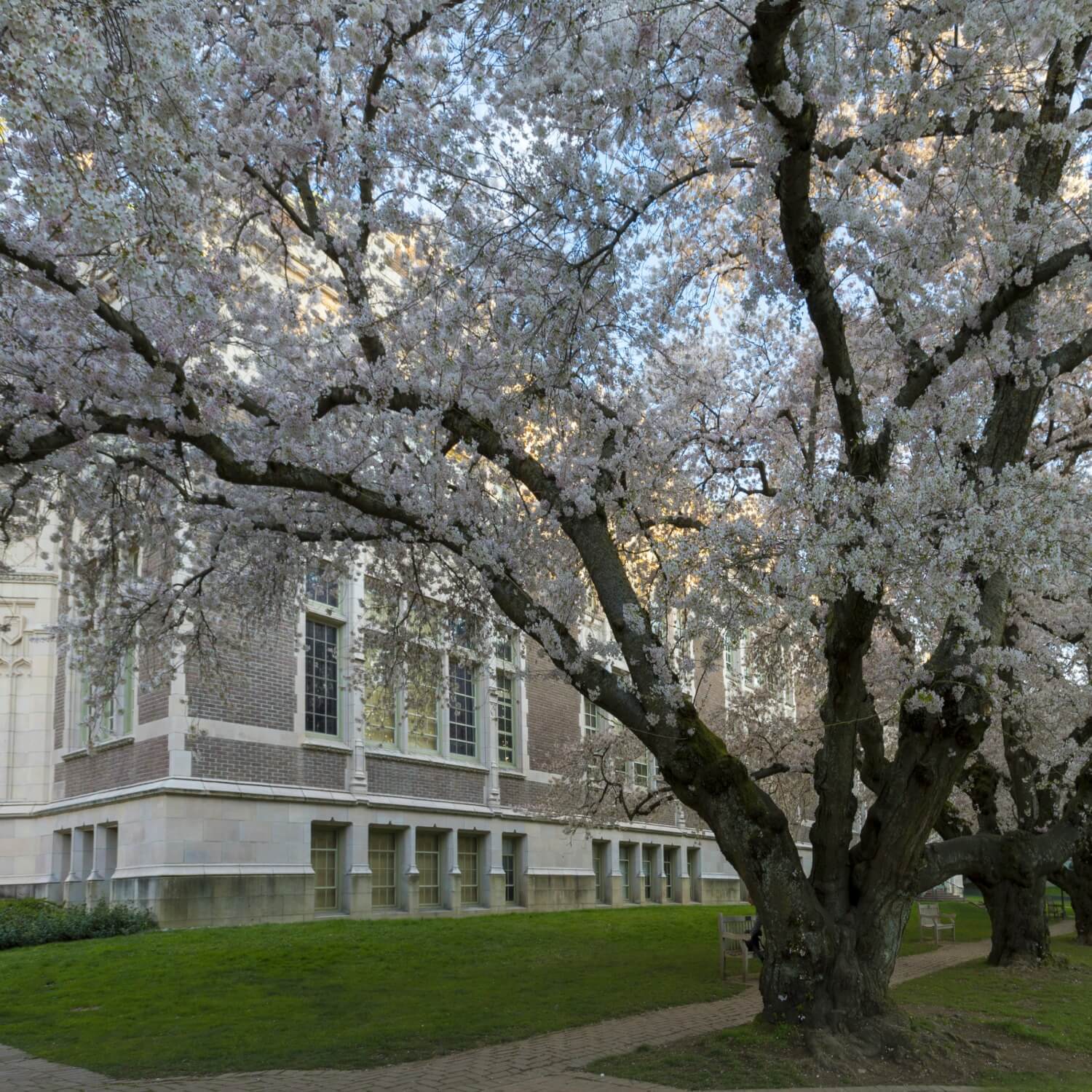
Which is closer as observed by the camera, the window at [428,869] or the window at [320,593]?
the window at [320,593]

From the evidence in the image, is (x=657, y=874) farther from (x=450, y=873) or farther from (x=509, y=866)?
(x=450, y=873)

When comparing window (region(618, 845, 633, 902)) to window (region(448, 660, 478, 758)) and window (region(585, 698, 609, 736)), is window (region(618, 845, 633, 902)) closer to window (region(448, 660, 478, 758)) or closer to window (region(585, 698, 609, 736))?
window (region(585, 698, 609, 736))

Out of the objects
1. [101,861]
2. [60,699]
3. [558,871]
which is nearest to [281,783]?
[101,861]

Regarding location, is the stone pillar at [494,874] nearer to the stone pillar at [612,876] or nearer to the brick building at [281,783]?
the brick building at [281,783]

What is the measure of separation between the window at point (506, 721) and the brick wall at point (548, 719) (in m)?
0.49

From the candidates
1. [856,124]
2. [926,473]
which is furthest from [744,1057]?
[856,124]

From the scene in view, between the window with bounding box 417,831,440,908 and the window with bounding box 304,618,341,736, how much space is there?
378cm

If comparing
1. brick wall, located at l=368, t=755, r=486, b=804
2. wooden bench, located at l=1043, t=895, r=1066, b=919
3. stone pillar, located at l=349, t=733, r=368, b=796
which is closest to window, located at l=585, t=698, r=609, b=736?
brick wall, located at l=368, t=755, r=486, b=804

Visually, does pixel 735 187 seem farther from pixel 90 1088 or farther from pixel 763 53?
pixel 90 1088

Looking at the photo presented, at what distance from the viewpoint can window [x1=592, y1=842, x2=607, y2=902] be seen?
30.5m

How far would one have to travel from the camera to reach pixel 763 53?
22.8 ft

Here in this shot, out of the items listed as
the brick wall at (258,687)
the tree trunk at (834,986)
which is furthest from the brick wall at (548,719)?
the tree trunk at (834,986)

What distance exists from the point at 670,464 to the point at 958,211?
425cm

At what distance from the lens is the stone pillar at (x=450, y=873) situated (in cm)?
2392
